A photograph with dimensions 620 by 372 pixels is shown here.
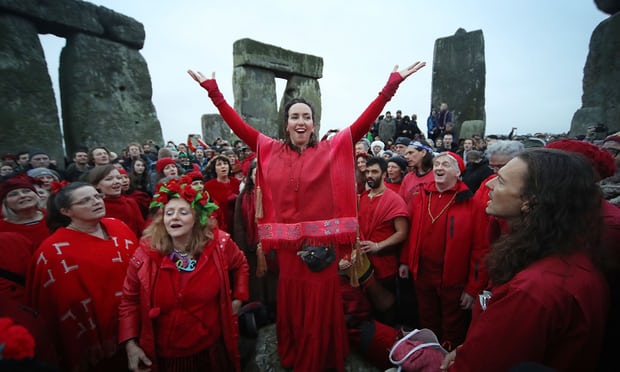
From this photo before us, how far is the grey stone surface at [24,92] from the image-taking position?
548 cm

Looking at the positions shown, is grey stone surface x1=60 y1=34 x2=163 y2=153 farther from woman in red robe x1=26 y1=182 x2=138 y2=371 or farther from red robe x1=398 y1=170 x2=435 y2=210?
red robe x1=398 y1=170 x2=435 y2=210

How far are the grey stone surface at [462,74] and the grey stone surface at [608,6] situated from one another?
363cm

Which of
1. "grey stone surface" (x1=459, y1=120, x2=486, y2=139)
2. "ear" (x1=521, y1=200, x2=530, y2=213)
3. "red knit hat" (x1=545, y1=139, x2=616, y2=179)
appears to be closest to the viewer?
"ear" (x1=521, y1=200, x2=530, y2=213)

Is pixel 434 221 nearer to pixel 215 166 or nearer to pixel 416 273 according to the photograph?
pixel 416 273

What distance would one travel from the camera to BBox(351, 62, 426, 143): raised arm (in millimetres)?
2004

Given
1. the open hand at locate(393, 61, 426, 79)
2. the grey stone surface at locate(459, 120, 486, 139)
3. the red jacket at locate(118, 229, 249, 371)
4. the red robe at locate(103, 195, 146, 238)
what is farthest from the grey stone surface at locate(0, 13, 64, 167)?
the grey stone surface at locate(459, 120, 486, 139)

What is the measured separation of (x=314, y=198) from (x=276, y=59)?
389 inches

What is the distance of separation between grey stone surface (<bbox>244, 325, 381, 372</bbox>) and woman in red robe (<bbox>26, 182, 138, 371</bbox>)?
994mm

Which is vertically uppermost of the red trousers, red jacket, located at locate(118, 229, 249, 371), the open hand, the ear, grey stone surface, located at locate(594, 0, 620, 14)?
grey stone surface, located at locate(594, 0, 620, 14)

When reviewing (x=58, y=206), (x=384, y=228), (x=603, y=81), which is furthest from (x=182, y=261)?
(x=603, y=81)

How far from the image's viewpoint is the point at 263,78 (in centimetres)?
1048

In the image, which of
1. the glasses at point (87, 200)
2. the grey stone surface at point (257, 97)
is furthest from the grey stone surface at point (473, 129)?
the glasses at point (87, 200)

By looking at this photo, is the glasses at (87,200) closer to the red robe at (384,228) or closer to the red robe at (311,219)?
the red robe at (311,219)

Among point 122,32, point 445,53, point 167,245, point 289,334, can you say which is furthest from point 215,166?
point 445,53
